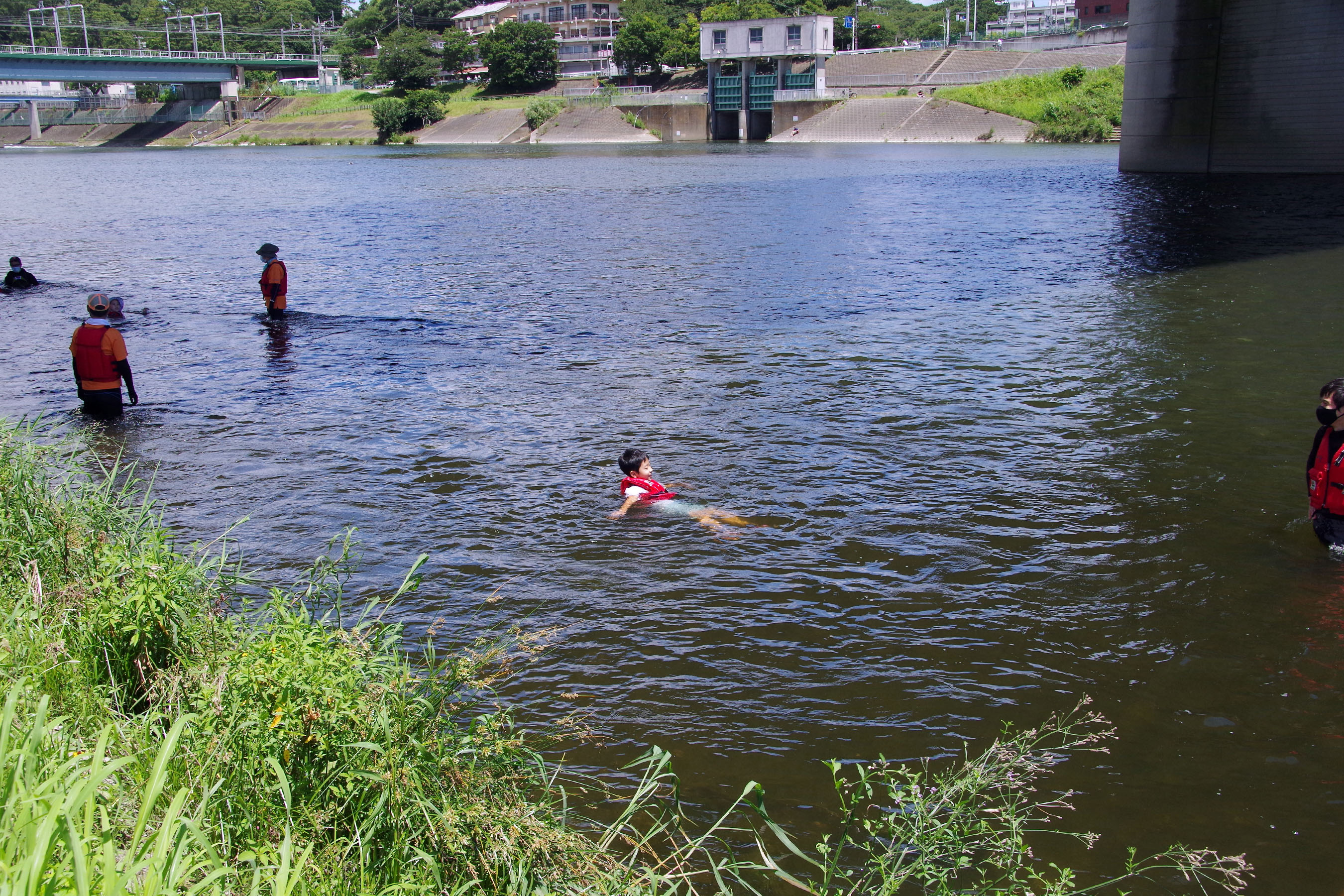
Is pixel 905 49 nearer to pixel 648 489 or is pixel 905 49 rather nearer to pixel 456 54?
pixel 456 54

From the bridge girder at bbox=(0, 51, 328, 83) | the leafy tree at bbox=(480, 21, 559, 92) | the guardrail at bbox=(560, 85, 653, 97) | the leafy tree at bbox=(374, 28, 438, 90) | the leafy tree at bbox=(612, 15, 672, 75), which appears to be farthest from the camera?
the leafy tree at bbox=(374, 28, 438, 90)

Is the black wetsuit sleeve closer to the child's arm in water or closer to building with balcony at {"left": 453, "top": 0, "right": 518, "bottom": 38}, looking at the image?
the child's arm in water

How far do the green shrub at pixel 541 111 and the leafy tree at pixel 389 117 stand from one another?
42.4 feet

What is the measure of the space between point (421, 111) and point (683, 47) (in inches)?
1217

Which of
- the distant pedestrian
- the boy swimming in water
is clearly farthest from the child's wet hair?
the distant pedestrian

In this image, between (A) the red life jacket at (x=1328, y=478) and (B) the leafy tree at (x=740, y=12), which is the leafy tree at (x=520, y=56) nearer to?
(B) the leafy tree at (x=740, y=12)

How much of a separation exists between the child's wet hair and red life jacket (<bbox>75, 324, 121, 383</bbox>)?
23.1 ft

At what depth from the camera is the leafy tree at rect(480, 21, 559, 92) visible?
118 m

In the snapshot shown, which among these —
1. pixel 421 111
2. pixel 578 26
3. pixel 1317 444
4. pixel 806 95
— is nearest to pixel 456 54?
pixel 421 111

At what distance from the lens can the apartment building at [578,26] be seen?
141m

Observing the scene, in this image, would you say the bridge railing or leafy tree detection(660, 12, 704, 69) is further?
leafy tree detection(660, 12, 704, 69)

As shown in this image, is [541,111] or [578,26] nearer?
[541,111]

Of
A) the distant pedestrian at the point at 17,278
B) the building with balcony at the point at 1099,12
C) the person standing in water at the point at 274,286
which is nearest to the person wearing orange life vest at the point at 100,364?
the person standing in water at the point at 274,286

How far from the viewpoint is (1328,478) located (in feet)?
24.6
